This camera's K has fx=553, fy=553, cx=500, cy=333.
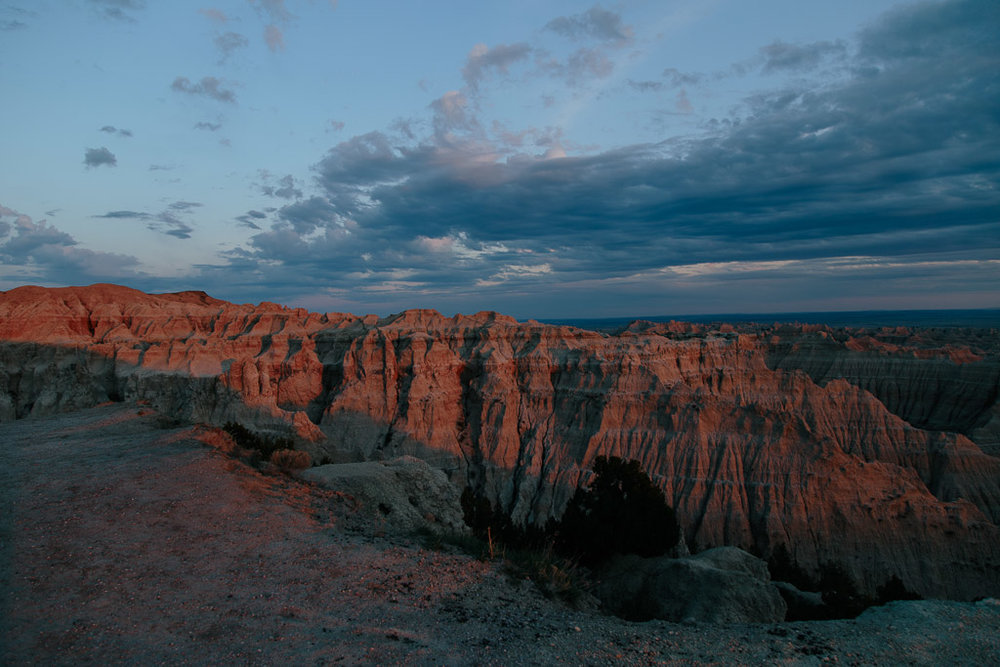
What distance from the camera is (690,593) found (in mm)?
12930

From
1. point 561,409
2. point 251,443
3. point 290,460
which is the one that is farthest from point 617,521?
point 561,409

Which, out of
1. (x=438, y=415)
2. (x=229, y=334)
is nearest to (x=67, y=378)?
(x=229, y=334)

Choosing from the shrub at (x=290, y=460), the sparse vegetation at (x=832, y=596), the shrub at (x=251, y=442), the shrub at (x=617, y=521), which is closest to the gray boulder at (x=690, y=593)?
the sparse vegetation at (x=832, y=596)

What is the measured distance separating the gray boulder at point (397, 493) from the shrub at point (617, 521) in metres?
3.62

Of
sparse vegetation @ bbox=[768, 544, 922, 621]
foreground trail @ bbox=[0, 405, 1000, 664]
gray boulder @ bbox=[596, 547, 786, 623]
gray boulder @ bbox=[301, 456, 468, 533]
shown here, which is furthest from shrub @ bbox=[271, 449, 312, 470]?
sparse vegetation @ bbox=[768, 544, 922, 621]

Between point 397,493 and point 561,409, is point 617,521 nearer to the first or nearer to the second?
point 397,493

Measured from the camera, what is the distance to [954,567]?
1114 inches

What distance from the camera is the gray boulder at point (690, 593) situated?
1199 centimetres

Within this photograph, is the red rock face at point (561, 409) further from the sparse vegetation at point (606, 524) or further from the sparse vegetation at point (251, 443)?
the sparse vegetation at point (606, 524)

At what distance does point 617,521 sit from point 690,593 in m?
4.20

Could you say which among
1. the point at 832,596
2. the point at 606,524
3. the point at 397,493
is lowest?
the point at 832,596

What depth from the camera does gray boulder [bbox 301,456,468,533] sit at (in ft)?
40.4

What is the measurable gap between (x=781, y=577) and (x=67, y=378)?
4285 centimetres

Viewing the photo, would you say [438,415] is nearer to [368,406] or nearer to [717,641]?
[368,406]
